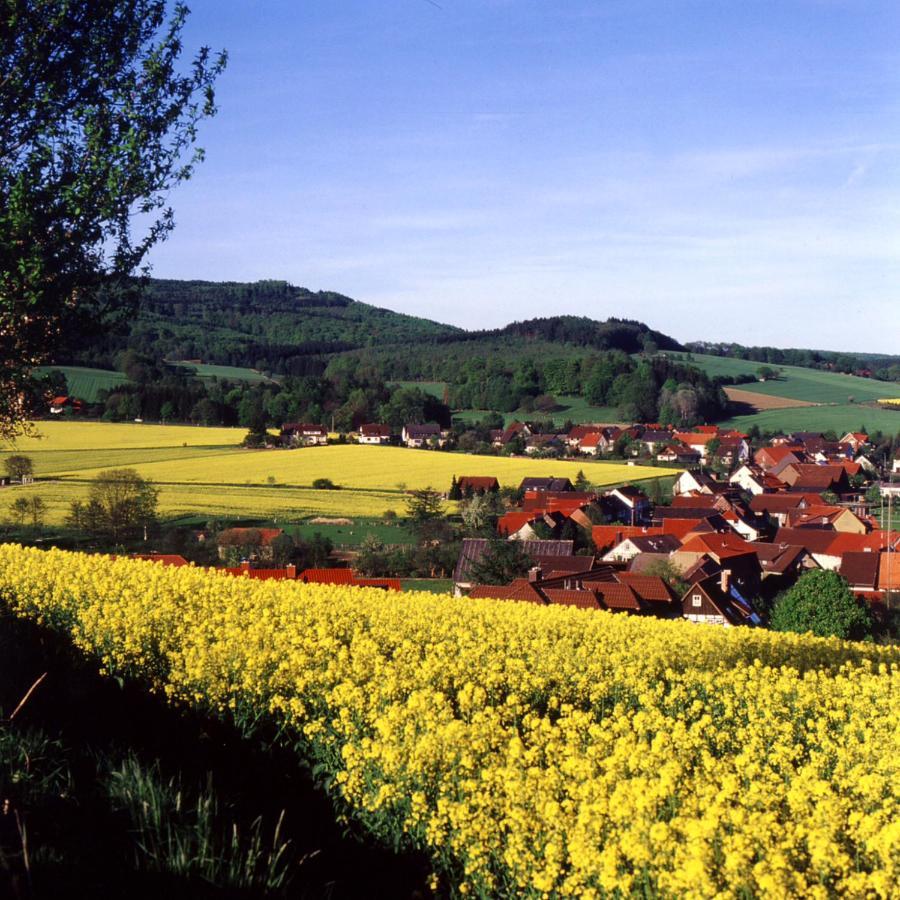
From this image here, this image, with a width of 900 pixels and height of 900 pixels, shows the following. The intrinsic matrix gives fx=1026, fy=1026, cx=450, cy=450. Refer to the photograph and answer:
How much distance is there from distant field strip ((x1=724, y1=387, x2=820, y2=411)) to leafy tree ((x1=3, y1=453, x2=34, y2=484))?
7557cm

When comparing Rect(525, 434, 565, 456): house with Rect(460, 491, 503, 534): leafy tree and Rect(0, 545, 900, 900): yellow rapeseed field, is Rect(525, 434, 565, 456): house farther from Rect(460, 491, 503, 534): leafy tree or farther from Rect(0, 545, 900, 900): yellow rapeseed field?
Rect(0, 545, 900, 900): yellow rapeseed field

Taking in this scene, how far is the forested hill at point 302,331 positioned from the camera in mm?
90188

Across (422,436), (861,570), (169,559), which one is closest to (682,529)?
(861,570)

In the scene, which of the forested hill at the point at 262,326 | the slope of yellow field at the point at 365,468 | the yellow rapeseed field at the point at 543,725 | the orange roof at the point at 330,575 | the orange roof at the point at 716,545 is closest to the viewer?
the yellow rapeseed field at the point at 543,725

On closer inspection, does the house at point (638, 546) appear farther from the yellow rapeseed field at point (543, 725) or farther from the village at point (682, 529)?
the yellow rapeseed field at point (543, 725)

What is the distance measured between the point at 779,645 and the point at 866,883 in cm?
762

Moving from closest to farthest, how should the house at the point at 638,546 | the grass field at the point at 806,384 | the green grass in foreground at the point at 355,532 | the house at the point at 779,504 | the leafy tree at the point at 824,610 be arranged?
the leafy tree at the point at 824,610 → the green grass in foreground at the point at 355,532 → the house at the point at 638,546 → the house at the point at 779,504 → the grass field at the point at 806,384

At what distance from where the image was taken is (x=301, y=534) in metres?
37.2

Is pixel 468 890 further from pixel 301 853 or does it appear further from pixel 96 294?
pixel 96 294

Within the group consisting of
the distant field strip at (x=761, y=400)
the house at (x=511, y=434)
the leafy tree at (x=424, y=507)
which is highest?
the distant field strip at (x=761, y=400)

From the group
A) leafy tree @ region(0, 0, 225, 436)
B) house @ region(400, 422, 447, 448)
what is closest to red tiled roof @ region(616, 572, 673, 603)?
leafy tree @ region(0, 0, 225, 436)

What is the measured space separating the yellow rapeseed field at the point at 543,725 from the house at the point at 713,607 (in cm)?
1623

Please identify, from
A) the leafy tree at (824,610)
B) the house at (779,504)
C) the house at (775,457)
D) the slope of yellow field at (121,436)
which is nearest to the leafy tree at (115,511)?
the slope of yellow field at (121,436)

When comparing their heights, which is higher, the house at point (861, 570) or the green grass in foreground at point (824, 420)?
the green grass in foreground at point (824, 420)
